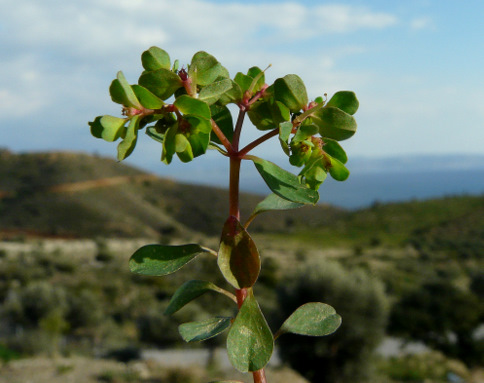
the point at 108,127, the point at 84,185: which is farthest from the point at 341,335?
the point at 84,185

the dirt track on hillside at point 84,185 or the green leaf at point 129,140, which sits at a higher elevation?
the green leaf at point 129,140

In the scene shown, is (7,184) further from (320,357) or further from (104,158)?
(320,357)

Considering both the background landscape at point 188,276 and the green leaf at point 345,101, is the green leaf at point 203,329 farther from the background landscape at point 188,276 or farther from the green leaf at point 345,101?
the background landscape at point 188,276

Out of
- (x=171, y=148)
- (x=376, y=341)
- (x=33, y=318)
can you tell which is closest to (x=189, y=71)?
(x=171, y=148)

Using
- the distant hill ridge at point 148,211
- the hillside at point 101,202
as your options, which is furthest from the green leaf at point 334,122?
the hillside at point 101,202

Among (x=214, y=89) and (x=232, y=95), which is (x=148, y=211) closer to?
(x=232, y=95)

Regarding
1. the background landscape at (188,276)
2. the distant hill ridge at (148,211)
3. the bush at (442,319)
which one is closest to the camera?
the background landscape at (188,276)
